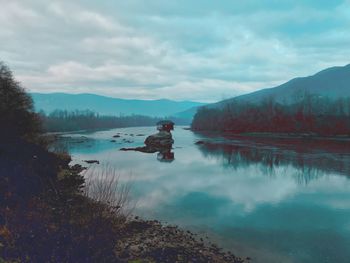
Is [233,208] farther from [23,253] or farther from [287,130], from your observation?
[287,130]

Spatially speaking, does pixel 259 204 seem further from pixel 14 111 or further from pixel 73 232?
pixel 14 111

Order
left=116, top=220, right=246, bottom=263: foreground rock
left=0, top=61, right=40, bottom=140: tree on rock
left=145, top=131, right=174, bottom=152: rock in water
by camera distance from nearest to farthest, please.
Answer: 1. left=116, top=220, right=246, bottom=263: foreground rock
2. left=0, top=61, right=40, bottom=140: tree on rock
3. left=145, top=131, right=174, bottom=152: rock in water

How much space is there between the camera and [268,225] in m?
18.1

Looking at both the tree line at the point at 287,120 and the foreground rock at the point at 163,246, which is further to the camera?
the tree line at the point at 287,120

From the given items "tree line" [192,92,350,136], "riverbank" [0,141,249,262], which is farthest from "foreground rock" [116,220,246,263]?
"tree line" [192,92,350,136]

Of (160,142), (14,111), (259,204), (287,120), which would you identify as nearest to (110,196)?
(259,204)

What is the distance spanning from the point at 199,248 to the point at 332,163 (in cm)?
3537

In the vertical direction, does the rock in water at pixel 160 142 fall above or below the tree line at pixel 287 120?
below

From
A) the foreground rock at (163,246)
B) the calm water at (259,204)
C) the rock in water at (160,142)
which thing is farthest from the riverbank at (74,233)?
the rock in water at (160,142)

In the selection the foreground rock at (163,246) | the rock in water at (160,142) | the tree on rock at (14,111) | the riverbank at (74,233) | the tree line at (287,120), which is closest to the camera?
the riverbank at (74,233)

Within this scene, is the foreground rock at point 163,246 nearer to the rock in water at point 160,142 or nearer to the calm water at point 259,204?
the calm water at point 259,204

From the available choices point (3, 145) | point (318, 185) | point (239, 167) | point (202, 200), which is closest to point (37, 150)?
point (3, 145)

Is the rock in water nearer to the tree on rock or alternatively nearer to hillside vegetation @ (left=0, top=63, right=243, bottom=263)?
the tree on rock

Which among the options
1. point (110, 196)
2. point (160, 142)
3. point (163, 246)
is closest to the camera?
point (163, 246)
